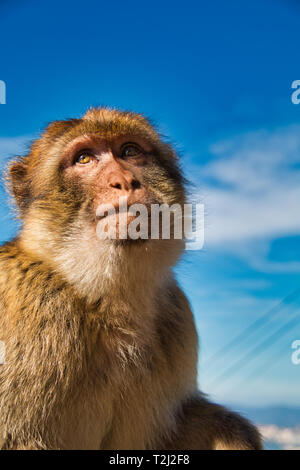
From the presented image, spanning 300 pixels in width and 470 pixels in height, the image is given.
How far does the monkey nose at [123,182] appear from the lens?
121 inches

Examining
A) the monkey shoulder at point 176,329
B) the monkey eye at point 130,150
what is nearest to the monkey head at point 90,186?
the monkey eye at point 130,150

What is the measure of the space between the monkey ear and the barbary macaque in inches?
0.5

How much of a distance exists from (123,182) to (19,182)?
108 cm

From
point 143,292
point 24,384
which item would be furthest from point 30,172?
point 24,384

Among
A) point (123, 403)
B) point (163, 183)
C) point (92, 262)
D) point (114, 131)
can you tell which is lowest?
point (123, 403)

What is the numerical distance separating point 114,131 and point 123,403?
5.61 ft

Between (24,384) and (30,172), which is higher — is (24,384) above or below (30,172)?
below

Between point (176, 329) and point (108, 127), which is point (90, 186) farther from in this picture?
point (176, 329)

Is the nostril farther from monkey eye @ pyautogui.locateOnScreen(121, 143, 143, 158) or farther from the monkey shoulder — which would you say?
the monkey shoulder

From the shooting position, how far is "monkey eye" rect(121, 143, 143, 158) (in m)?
3.59

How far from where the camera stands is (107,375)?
3188mm

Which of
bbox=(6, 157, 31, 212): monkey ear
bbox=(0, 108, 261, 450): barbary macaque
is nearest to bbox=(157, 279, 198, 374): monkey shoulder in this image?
bbox=(0, 108, 261, 450): barbary macaque

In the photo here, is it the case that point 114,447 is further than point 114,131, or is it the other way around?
point 114,131
